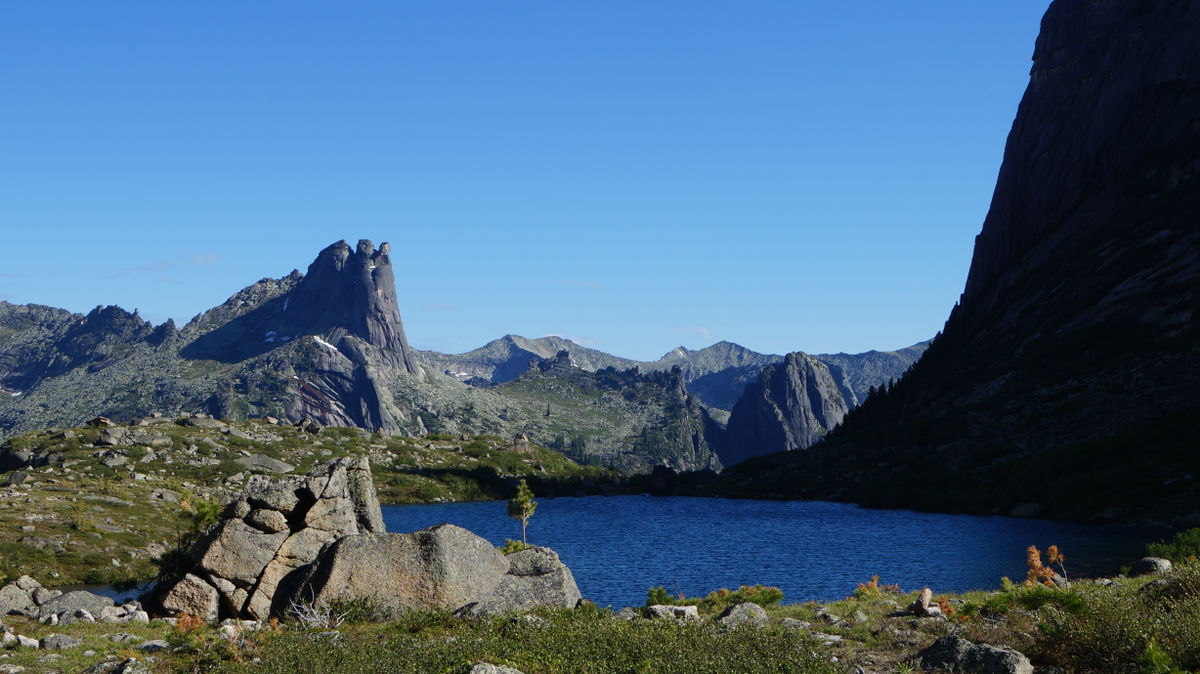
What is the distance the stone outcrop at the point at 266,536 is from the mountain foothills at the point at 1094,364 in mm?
79146

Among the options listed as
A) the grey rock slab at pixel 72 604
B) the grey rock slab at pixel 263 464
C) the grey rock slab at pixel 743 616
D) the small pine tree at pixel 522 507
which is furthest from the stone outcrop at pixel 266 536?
the grey rock slab at pixel 263 464

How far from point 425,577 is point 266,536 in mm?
10142

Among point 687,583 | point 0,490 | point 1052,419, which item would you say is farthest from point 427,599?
point 1052,419

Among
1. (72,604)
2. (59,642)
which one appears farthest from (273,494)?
(59,642)

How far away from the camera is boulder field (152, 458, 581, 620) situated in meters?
28.7

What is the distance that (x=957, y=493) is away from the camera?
120 m

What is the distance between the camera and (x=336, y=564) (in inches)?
1139

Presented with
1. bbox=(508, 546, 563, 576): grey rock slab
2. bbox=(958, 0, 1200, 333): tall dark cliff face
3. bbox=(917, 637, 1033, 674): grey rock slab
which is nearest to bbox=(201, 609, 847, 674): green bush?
bbox=(917, 637, 1033, 674): grey rock slab

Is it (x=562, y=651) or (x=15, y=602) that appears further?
(x=15, y=602)

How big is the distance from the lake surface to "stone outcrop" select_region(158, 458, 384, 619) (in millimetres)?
21420

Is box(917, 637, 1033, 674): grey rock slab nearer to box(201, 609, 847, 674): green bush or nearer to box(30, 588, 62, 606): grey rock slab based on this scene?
box(201, 609, 847, 674): green bush

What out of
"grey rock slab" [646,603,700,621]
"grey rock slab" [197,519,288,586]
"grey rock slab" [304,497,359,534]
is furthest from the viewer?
"grey rock slab" [304,497,359,534]

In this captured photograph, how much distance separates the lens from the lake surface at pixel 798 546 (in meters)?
59.2

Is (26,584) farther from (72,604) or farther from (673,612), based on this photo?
(673,612)
